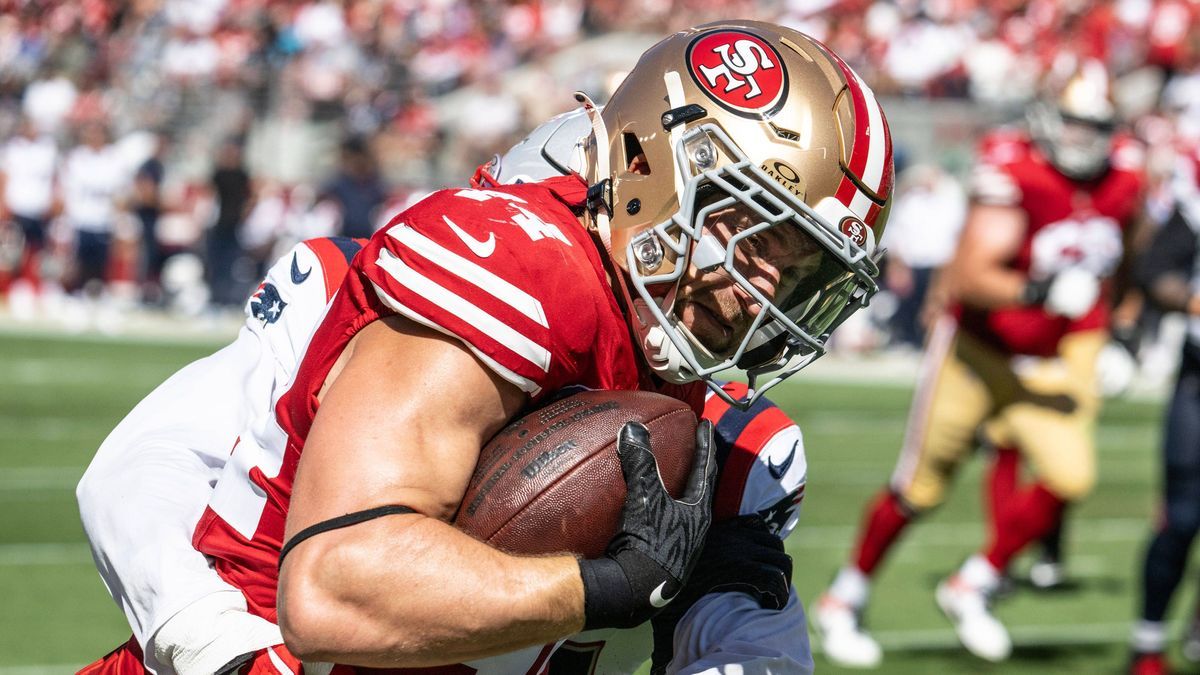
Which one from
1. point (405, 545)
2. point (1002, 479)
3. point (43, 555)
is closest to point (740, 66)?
point (405, 545)

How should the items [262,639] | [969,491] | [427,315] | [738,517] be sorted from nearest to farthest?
[427,315], [262,639], [738,517], [969,491]

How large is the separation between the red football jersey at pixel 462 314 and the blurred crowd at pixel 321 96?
10380 mm

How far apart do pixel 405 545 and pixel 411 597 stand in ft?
0.22

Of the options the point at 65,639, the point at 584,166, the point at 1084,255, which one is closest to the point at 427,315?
the point at 584,166

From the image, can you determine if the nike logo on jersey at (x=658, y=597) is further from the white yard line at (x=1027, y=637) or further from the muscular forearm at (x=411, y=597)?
the white yard line at (x=1027, y=637)

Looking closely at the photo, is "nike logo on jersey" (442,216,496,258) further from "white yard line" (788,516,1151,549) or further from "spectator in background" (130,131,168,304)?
"spectator in background" (130,131,168,304)

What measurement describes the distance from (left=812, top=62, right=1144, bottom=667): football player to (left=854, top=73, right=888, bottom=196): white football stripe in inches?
132

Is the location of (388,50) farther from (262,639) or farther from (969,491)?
(262,639)

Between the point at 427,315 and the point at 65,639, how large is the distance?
11.9 feet

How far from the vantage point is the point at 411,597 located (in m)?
1.87

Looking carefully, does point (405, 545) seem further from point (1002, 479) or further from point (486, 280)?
point (1002, 479)

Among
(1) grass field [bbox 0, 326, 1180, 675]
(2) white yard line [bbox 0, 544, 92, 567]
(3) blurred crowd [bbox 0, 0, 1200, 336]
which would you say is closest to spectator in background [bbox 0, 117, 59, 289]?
(3) blurred crowd [bbox 0, 0, 1200, 336]

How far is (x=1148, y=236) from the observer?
584 cm

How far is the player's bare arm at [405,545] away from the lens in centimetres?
186
